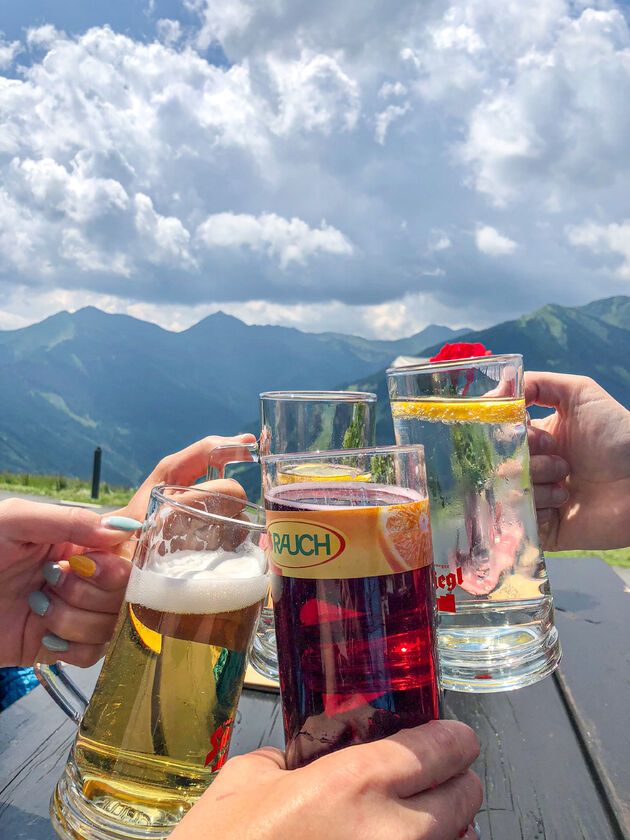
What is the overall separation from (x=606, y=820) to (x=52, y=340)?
299 feet

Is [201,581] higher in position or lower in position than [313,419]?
lower

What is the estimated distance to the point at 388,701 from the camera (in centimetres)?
64

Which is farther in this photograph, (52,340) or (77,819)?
(52,340)

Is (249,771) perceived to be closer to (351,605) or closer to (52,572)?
(351,605)

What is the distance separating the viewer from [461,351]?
43.1 inches

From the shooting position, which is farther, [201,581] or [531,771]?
[531,771]

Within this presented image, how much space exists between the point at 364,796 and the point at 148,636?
0.41 m

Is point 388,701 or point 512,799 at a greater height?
point 388,701

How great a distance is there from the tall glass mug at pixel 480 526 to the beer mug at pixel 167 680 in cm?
30

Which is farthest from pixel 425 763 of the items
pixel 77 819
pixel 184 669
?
pixel 77 819

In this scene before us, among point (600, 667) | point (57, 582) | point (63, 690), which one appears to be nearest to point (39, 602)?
point (57, 582)

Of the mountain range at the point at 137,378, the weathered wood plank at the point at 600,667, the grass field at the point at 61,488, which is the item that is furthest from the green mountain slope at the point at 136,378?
the weathered wood plank at the point at 600,667

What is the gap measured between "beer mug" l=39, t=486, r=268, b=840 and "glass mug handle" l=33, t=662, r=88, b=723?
163mm

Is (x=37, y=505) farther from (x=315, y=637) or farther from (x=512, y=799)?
(x=512, y=799)
